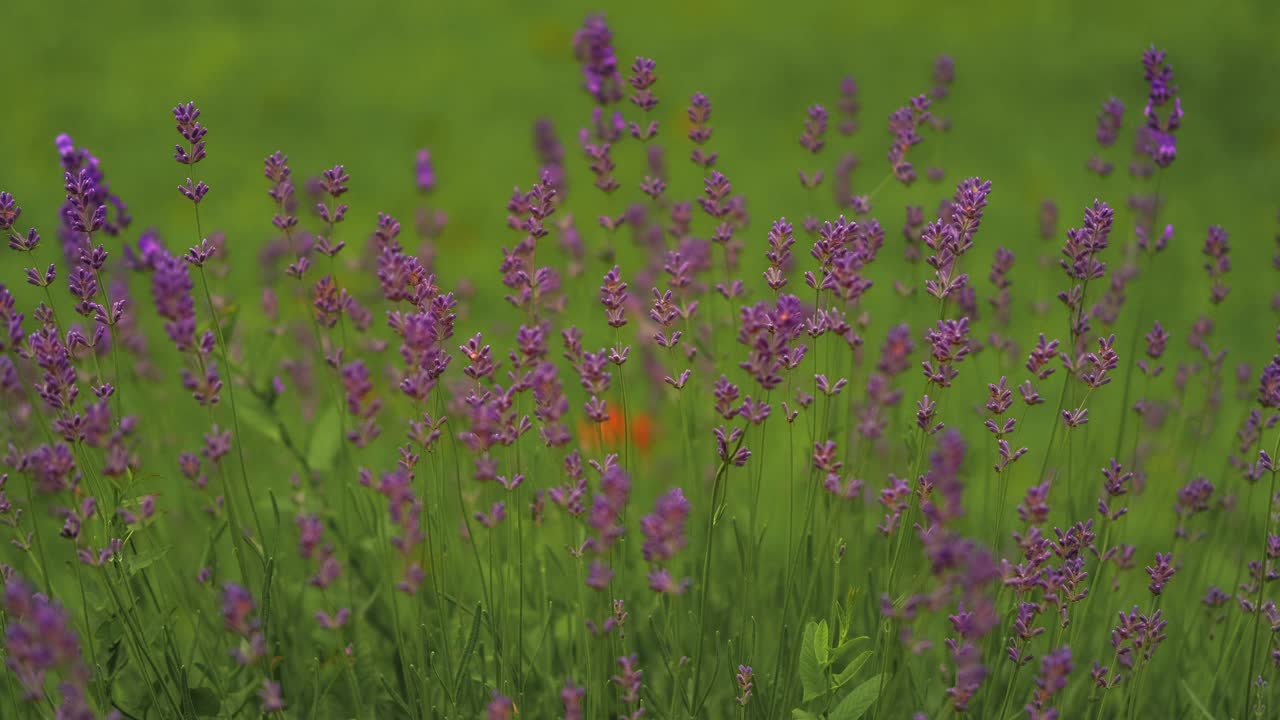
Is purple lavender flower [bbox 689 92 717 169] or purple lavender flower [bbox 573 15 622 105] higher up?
purple lavender flower [bbox 573 15 622 105]

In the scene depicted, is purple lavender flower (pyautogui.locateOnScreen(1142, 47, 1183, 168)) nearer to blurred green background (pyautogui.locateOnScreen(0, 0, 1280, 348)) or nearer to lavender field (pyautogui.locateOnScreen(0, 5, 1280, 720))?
lavender field (pyautogui.locateOnScreen(0, 5, 1280, 720))

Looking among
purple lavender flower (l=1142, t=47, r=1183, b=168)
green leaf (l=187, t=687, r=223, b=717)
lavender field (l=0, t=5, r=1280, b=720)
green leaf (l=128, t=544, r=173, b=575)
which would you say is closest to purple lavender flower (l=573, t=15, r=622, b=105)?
lavender field (l=0, t=5, r=1280, b=720)

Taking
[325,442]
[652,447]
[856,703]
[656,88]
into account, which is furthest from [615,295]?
[656,88]

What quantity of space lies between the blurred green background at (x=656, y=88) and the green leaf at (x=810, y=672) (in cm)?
380

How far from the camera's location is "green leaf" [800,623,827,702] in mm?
2230

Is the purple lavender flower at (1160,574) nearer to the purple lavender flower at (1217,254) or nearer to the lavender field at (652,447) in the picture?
the lavender field at (652,447)

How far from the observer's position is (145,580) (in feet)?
8.25

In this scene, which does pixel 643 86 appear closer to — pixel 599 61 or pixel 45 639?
pixel 599 61

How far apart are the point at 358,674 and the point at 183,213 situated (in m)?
4.81

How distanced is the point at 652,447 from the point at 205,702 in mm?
2569

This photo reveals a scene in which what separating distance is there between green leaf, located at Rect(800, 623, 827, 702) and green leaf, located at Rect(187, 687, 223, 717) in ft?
4.15

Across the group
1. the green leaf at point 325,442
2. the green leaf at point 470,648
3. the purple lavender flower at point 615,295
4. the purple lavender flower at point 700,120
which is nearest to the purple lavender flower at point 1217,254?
the purple lavender flower at point 700,120

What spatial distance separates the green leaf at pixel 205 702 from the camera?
2.53 meters

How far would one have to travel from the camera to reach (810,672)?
2.24 metres
